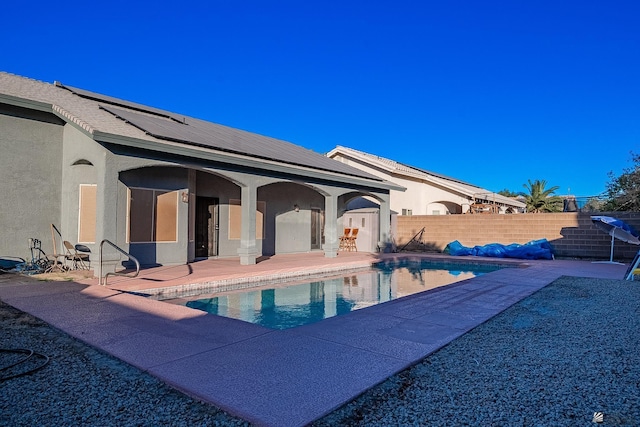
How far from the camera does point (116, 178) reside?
8.89 m

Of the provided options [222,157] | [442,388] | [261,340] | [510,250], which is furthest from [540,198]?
[442,388]

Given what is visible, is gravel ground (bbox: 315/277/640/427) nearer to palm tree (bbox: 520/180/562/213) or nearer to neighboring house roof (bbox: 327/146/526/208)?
neighboring house roof (bbox: 327/146/526/208)

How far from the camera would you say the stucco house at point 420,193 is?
76.8 ft

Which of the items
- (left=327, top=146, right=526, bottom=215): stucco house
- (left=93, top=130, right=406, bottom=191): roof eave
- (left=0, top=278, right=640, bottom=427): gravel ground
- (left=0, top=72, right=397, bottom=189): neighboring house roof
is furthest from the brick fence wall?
(left=0, top=278, right=640, bottom=427): gravel ground

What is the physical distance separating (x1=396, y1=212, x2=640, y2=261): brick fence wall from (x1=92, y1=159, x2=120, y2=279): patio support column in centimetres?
1428

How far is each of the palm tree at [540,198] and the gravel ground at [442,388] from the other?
28.7 m

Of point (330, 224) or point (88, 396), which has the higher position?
point (330, 224)

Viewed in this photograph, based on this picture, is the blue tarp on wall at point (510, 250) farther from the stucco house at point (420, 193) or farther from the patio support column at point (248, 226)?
the patio support column at point (248, 226)

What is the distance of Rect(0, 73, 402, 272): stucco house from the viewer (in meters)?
9.14

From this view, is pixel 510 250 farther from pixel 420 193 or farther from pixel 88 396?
pixel 88 396

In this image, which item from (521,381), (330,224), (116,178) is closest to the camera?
(521,381)

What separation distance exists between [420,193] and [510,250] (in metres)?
9.16

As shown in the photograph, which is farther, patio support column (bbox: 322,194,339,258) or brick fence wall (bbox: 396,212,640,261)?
patio support column (bbox: 322,194,339,258)

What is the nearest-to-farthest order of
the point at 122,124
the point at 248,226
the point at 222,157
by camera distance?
the point at 122,124 → the point at 222,157 → the point at 248,226
